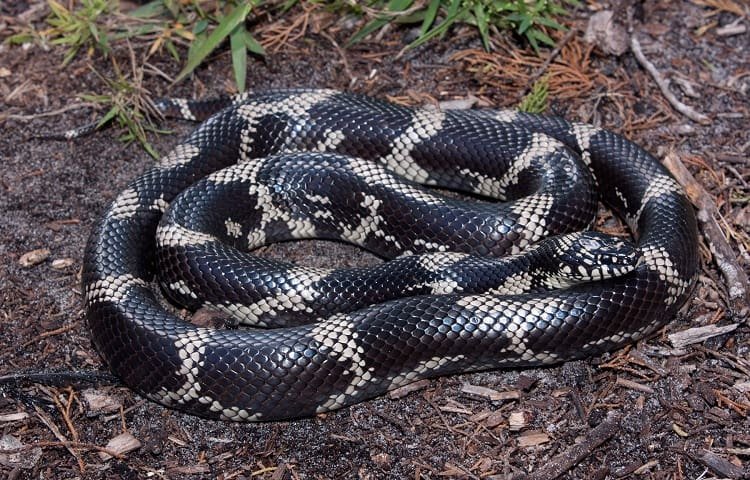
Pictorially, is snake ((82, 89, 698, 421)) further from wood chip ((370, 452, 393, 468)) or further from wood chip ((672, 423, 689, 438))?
wood chip ((672, 423, 689, 438))

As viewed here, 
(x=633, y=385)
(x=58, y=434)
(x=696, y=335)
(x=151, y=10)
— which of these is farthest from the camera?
(x=151, y=10)

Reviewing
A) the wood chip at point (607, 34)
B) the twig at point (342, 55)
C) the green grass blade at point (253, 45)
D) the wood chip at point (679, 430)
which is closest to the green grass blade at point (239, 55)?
the green grass blade at point (253, 45)

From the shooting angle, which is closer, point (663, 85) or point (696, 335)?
point (696, 335)

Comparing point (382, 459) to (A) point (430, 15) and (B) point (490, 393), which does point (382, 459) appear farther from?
(A) point (430, 15)

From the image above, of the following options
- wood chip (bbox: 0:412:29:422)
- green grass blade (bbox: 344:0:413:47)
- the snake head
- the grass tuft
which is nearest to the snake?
the snake head

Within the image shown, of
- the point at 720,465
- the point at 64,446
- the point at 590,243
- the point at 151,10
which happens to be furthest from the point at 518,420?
the point at 151,10

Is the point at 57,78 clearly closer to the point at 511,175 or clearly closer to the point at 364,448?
the point at 511,175
